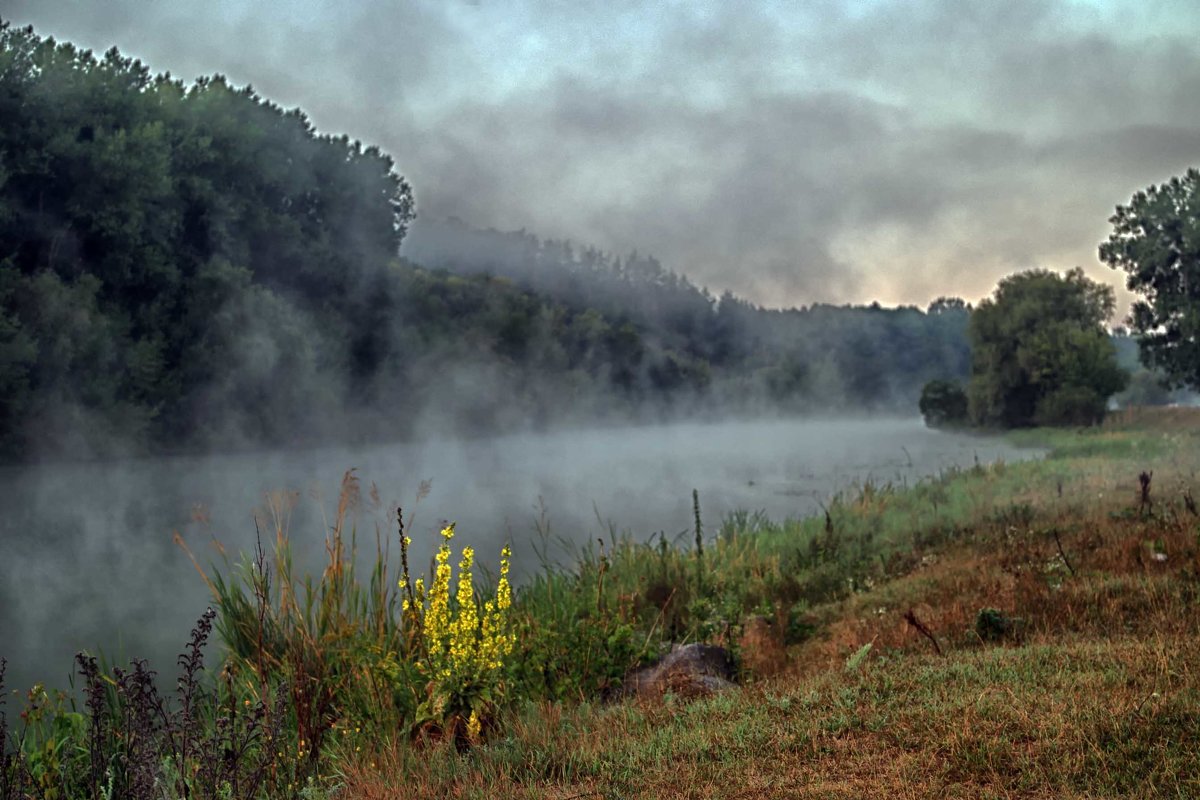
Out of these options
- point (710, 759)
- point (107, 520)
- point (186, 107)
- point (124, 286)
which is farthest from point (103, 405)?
point (710, 759)

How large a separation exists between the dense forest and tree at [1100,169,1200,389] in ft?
120

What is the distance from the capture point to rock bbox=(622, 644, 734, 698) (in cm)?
615

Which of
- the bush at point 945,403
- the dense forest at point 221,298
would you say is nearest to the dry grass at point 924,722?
the dense forest at point 221,298

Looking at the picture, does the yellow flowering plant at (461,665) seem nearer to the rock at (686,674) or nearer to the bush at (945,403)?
the rock at (686,674)

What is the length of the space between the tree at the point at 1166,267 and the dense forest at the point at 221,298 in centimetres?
3655

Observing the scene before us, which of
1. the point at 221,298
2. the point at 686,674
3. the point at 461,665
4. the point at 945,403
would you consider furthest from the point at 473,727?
the point at 945,403

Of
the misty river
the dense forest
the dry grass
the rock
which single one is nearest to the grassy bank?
the dry grass

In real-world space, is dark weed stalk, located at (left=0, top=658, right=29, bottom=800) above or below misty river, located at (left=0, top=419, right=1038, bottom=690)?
above

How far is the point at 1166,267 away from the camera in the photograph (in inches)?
1703

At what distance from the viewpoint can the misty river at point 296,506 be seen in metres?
14.1

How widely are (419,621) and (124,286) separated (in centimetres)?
3139

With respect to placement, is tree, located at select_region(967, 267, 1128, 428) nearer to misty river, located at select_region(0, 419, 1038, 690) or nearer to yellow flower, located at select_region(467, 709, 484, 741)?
misty river, located at select_region(0, 419, 1038, 690)

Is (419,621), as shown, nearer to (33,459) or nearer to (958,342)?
(33,459)

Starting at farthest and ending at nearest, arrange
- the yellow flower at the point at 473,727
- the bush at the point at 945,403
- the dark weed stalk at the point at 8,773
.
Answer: the bush at the point at 945,403
the yellow flower at the point at 473,727
the dark weed stalk at the point at 8,773
